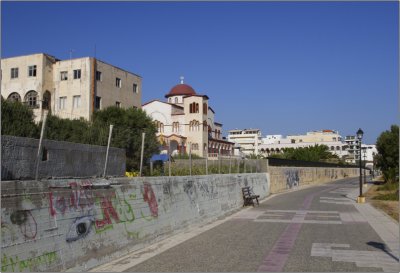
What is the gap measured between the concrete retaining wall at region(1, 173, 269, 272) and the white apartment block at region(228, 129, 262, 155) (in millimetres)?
148745

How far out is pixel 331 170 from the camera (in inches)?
3009

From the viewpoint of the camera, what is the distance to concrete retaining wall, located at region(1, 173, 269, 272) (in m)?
6.79

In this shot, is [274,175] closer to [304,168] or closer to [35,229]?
[304,168]

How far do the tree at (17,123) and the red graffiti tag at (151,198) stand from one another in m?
8.52

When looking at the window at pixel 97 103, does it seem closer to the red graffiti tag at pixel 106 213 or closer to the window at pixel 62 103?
the window at pixel 62 103

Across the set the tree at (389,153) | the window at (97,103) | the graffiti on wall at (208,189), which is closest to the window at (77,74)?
the window at (97,103)

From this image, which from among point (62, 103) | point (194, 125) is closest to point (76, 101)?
point (62, 103)

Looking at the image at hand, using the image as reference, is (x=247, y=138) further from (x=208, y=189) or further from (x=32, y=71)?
(x=208, y=189)

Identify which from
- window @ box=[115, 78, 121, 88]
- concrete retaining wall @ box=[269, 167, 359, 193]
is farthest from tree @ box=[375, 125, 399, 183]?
window @ box=[115, 78, 121, 88]

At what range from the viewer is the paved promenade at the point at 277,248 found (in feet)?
29.3

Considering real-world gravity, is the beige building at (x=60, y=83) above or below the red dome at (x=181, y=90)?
below

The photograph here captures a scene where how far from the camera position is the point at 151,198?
1205 cm

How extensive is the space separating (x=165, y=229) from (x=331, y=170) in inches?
2661

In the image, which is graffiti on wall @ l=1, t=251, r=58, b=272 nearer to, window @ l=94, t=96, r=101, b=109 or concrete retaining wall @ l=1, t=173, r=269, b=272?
concrete retaining wall @ l=1, t=173, r=269, b=272
